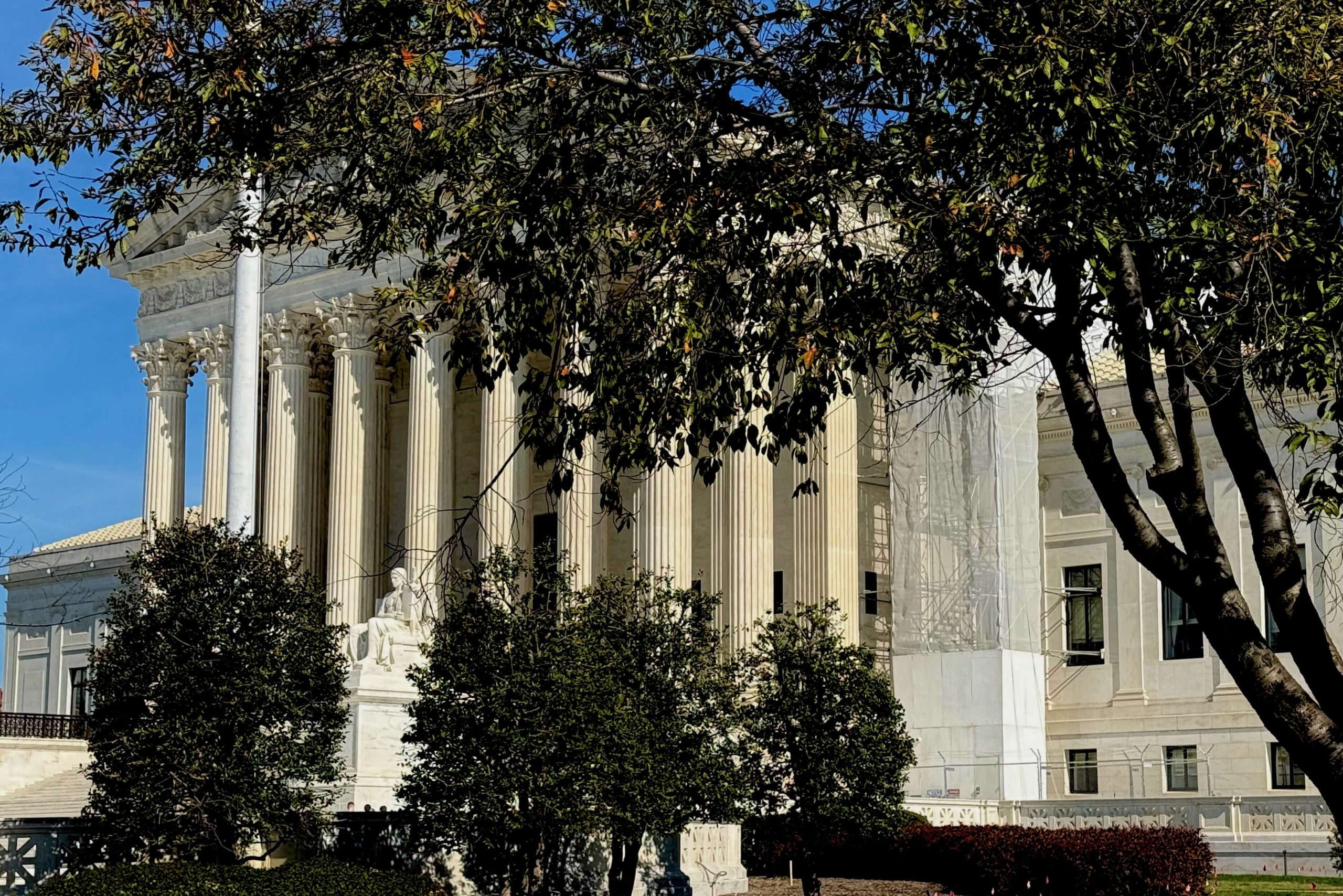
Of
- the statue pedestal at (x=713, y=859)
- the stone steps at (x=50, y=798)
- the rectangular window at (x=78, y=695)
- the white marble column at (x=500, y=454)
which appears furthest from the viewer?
the rectangular window at (x=78, y=695)

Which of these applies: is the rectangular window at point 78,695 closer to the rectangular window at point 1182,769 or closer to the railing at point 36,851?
the rectangular window at point 1182,769

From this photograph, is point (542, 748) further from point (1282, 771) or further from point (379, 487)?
point (1282, 771)

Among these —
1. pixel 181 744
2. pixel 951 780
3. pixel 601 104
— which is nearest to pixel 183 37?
pixel 601 104

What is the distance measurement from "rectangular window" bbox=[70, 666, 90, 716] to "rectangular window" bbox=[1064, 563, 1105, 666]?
98.2ft

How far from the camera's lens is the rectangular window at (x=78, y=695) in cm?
5666

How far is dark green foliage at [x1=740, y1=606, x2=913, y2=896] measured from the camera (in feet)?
89.1

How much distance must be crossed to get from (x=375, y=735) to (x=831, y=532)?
12.6m

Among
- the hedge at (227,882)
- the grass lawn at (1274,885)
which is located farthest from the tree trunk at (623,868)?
the grass lawn at (1274,885)

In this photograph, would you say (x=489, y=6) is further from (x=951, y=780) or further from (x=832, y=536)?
(x=951, y=780)

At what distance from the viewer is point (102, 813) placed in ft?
70.9

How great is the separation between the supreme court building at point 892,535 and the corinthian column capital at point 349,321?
0.08 m

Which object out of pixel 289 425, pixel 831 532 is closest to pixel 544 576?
pixel 831 532

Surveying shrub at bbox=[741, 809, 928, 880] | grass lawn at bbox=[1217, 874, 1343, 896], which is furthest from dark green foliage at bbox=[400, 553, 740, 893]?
grass lawn at bbox=[1217, 874, 1343, 896]

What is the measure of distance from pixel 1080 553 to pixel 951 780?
26.7 feet
